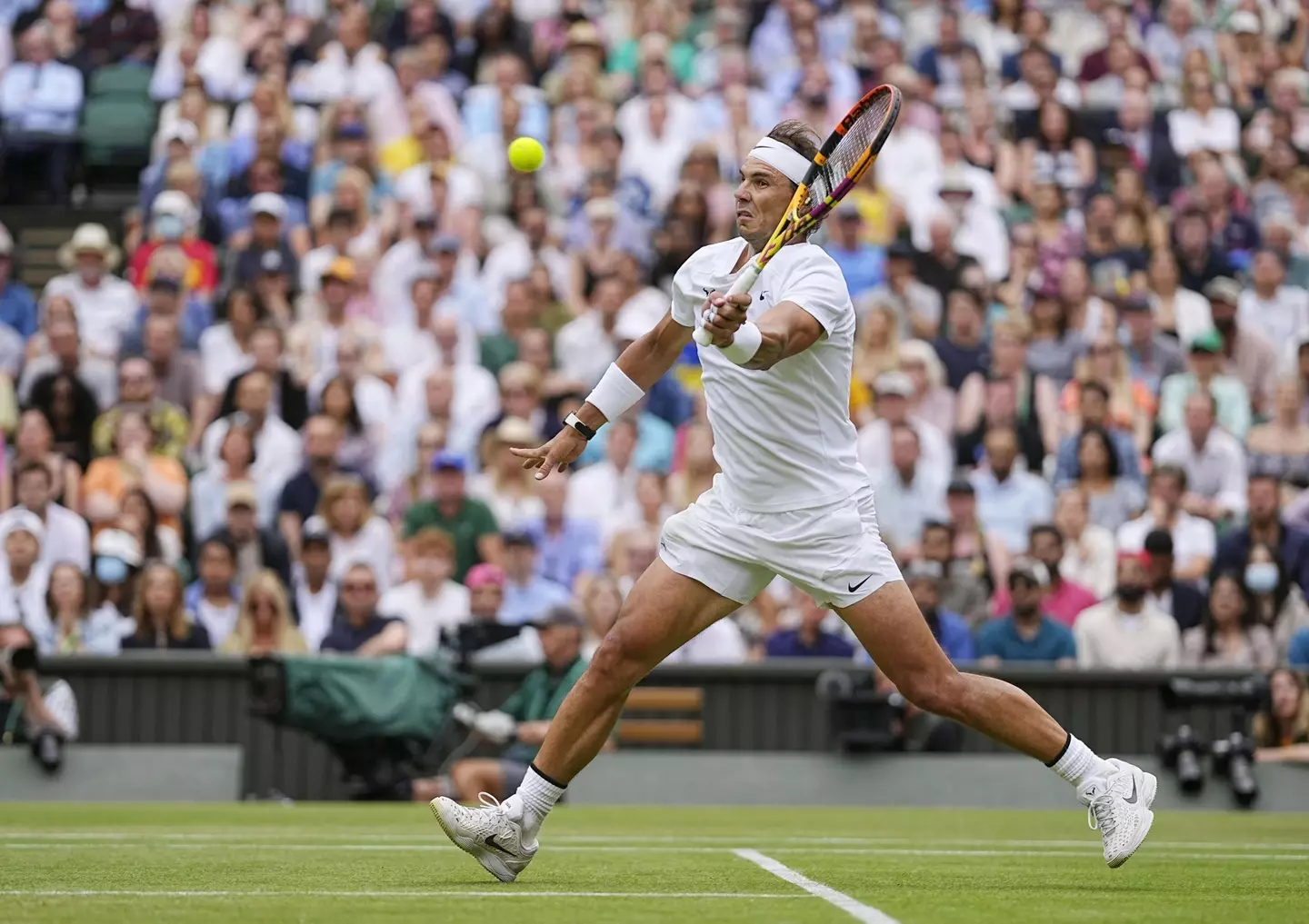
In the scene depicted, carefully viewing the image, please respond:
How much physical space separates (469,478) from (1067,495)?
4.12 m

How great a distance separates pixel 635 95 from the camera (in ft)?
66.3

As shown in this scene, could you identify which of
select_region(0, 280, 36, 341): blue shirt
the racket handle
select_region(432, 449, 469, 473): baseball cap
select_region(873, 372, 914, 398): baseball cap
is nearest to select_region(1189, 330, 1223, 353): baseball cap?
select_region(873, 372, 914, 398): baseball cap

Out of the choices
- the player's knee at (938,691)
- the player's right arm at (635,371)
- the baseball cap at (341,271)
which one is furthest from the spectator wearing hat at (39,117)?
the player's knee at (938,691)

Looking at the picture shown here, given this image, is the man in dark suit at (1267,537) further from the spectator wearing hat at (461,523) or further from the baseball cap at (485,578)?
the spectator wearing hat at (461,523)

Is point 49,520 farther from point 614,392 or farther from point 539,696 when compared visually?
point 614,392

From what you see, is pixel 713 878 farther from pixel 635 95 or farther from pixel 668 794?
pixel 635 95

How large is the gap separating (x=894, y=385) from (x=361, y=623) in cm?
413

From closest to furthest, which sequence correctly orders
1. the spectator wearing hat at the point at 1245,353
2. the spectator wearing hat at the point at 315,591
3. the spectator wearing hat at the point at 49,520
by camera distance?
the spectator wearing hat at the point at 315,591
the spectator wearing hat at the point at 49,520
the spectator wearing hat at the point at 1245,353

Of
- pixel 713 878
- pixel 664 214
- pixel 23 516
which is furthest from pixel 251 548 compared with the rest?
pixel 713 878

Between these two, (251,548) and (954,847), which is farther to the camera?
(251,548)

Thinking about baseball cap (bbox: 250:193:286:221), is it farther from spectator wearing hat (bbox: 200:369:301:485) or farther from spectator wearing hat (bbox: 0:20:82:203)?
spectator wearing hat (bbox: 0:20:82:203)

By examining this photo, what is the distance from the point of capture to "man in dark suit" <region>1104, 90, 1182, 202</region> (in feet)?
65.1

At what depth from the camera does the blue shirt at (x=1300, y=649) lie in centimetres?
1387

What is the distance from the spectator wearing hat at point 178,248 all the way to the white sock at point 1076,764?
1154 cm
